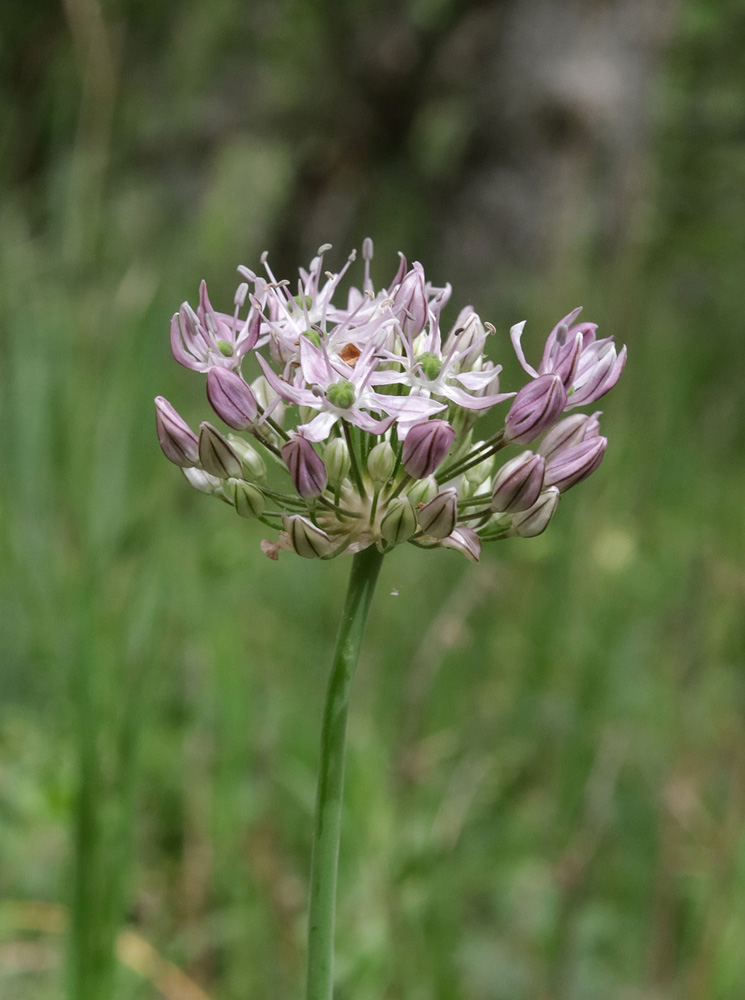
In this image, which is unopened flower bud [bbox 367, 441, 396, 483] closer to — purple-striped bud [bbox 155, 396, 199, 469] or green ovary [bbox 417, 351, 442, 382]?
green ovary [bbox 417, 351, 442, 382]

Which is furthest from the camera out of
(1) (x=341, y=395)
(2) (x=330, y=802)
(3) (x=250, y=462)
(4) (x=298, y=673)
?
(4) (x=298, y=673)

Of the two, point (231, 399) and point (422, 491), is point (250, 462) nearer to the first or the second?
point (231, 399)

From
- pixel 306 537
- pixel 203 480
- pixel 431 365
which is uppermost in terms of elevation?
pixel 431 365

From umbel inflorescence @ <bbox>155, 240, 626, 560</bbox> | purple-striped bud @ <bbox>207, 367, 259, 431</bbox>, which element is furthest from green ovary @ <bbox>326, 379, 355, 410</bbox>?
purple-striped bud @ <bbox>207, 367, 259, 431</bbox>

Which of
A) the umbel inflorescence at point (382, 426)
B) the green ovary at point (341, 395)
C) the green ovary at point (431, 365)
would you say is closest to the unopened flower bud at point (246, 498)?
the umbel inflorescence at point (382, 426)

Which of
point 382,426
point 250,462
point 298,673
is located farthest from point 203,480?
point 298,673

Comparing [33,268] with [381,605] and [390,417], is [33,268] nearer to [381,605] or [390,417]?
[381,605]
